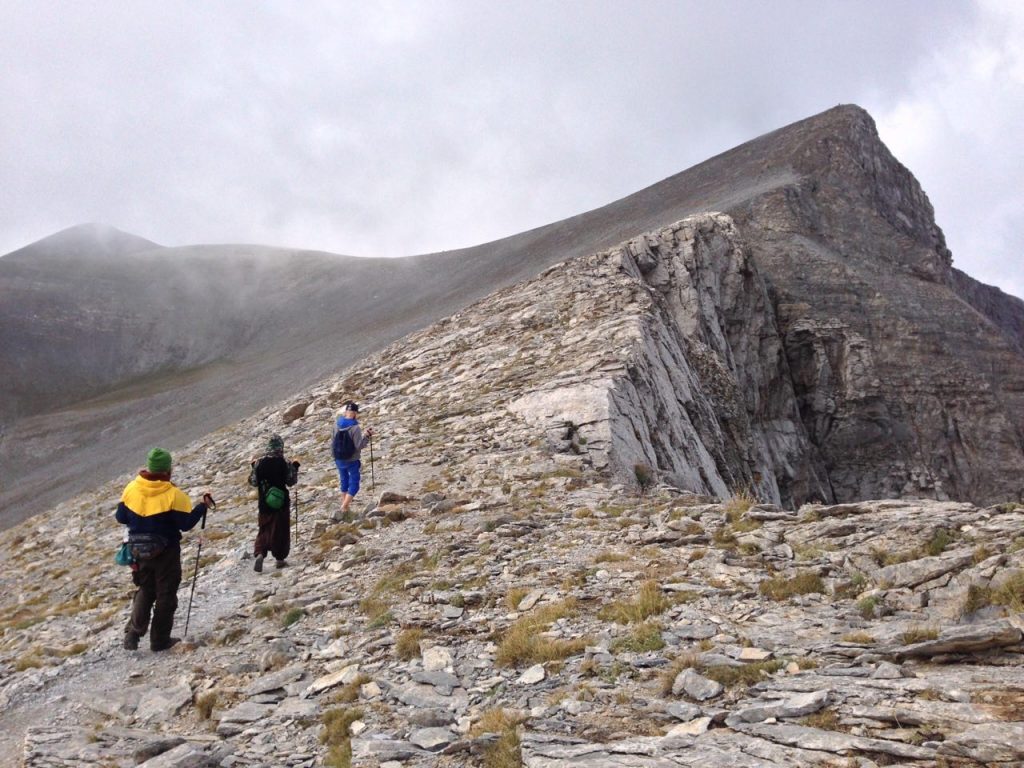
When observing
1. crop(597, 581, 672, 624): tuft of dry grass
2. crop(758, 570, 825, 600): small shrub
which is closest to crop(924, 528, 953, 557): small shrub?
crop(758, 570, 825, 600): small shrub

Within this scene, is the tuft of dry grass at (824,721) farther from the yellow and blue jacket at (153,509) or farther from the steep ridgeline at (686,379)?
the steep ridgeline at (686,379)

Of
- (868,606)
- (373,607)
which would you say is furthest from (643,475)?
(868,606)

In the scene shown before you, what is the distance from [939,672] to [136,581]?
31.1 feet

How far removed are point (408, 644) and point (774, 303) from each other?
4743cm

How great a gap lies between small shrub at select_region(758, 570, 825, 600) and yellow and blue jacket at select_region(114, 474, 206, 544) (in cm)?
757

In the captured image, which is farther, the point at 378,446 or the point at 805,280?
the point at 805,280

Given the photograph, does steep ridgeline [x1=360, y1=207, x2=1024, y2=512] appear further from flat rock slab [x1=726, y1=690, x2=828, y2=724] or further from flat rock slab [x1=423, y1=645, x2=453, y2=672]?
flat rock slab [x1=726, y1=690, x2=828, y2=724]

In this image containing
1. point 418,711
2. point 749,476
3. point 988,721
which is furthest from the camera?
point 749,476

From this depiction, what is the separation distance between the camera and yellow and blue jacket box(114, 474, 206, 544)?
999 cm

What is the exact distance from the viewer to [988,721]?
16.6ft

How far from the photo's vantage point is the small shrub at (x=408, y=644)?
8.18 metres

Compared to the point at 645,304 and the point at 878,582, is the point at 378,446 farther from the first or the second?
the point at 878,582

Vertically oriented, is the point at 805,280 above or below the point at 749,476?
above

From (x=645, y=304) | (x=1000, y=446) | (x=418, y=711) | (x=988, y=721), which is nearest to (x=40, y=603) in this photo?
(x=418, y=711)
